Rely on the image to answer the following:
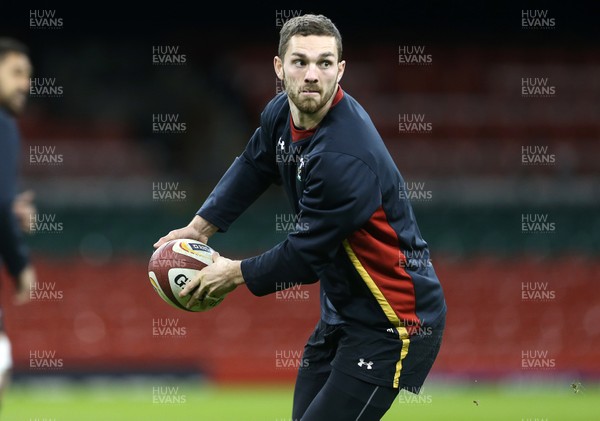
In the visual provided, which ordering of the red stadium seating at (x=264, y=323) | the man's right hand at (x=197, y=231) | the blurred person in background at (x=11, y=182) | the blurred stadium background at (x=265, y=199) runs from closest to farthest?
1. the man's right hand at (x=197, y=231)
2. the blurred person in background at (x=11, y=182)
3. the blurred stadium background at (x=265, y=199)
4. the red stadium seating at (x=264, y=323)

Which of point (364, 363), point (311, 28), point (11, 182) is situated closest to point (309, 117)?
point (311, 28)

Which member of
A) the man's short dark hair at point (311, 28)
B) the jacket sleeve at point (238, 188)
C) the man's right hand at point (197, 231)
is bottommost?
the man's right hand at point (197, 231)

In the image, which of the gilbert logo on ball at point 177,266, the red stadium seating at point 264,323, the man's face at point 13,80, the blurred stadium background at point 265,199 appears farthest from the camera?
the red stadium seating at point 264,323

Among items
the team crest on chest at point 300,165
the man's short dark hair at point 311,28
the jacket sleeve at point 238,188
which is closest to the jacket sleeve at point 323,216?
the team crest on chest at point 300,165

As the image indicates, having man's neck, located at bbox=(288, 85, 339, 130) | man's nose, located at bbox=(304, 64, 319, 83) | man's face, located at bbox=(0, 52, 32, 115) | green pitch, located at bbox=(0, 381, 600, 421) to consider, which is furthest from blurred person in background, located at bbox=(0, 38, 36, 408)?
green pitch, located at bbox=(0, 381, 600, 421)

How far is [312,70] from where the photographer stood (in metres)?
4.84

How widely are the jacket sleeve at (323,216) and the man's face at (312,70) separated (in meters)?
0.27

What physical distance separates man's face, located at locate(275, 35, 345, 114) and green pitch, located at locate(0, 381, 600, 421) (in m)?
5.18

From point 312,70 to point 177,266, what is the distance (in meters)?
1.21

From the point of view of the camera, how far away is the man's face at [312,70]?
15.9ft

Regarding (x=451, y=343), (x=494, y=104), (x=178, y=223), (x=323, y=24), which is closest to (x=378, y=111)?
(x=494, y=104)

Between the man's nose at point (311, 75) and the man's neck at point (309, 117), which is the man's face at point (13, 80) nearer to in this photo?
the man's neck at point (309, 117)

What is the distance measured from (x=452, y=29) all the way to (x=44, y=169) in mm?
8319

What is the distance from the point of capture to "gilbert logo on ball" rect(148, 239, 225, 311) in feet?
Answer: 17.6
